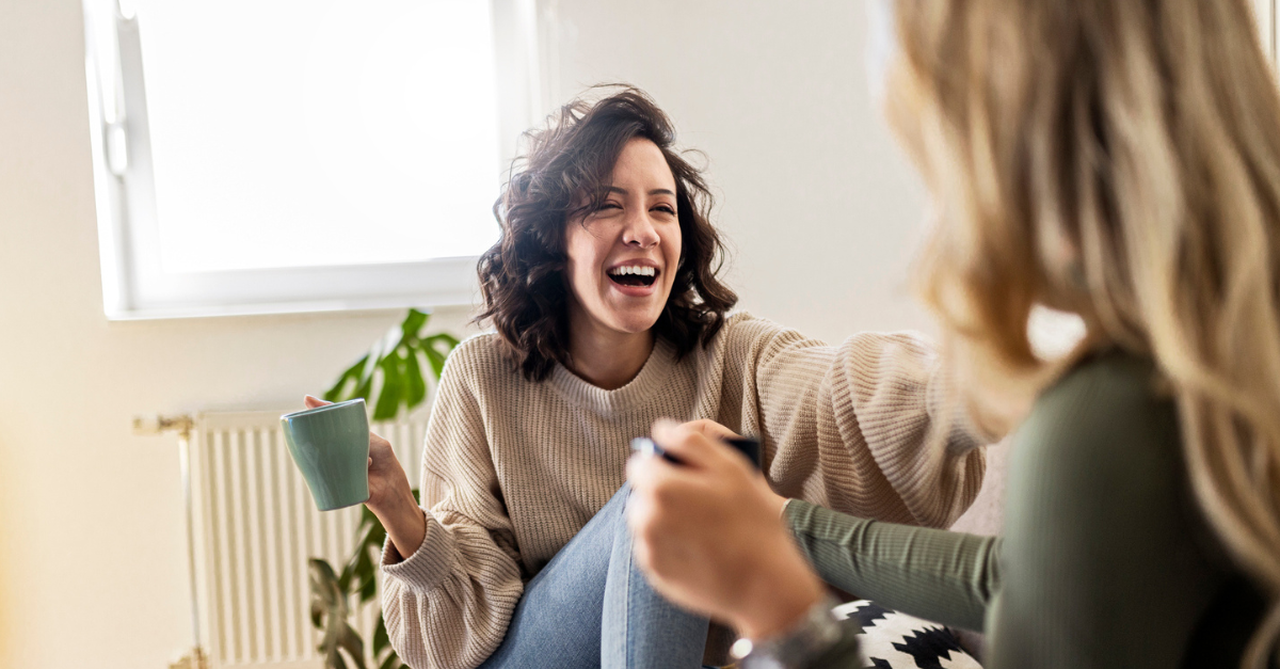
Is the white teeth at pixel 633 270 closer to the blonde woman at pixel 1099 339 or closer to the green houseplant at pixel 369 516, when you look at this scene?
the green houseplant at pixel 369 516

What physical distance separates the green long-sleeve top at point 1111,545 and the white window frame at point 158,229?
175 cm

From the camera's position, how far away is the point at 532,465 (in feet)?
4.28

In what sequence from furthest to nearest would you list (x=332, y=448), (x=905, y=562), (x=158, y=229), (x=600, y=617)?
(x=158, y=229) → (x=600, y=617) → (x=332, y=448) → (x=905, y=562)

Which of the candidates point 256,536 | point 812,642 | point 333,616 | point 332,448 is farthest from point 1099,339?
point 256,536

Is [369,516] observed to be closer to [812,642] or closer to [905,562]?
[905,562]

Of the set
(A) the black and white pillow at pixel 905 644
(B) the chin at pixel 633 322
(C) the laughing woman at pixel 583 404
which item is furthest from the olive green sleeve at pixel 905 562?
(B) the chin at pixel 633 322

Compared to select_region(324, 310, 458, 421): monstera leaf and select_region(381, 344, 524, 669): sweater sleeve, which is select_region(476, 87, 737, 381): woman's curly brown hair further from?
select_region(324, 310, 458, 421): monstera leaf

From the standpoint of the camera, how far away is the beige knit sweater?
101 centimetres

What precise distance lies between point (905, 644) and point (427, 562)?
0.62 metres

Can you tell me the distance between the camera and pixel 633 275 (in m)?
1.31

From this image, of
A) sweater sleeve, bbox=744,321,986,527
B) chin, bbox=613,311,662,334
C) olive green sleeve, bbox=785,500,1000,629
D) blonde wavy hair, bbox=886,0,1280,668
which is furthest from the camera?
chin, bbox=613,311,662,334

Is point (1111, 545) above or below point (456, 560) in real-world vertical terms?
above

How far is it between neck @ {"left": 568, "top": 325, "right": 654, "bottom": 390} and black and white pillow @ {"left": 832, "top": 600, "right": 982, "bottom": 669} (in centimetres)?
47

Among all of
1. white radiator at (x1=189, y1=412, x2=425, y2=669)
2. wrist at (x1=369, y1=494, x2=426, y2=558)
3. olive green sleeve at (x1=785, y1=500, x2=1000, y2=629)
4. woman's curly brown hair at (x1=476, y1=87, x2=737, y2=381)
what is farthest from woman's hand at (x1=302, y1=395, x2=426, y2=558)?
white radiator at (x1=189, y1=412, x2=425, y2=669)
